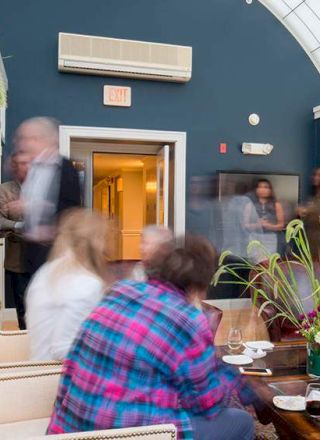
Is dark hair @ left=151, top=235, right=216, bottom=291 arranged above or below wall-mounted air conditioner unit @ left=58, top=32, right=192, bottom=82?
below

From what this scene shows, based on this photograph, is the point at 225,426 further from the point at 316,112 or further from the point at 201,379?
the point at 316,112

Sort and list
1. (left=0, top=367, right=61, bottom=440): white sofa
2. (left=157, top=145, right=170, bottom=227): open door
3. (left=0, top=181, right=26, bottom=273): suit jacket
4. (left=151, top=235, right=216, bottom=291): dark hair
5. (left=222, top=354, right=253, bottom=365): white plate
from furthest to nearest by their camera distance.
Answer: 1. (left=157, top=145, right=170, bottom=227): open door
2. (left=0, top=181, right=26, bottom=273): suit jacket
3. (left=222, top=354, right=253, bottom=365): white plate
4. (left=0, top=367, right=61, bottom=440): white sofa
5. (left=151, top=235, right=216, bottom=291): dark hair

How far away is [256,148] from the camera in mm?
6066

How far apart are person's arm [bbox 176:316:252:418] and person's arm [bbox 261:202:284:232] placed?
4.62 m

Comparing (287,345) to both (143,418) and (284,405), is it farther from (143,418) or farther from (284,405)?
(143,418)

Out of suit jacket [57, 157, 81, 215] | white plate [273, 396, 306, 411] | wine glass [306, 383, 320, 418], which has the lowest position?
white plate [273, 396, 306, 411]

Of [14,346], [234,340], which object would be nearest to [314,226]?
[234,340]

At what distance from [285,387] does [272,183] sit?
174 inches

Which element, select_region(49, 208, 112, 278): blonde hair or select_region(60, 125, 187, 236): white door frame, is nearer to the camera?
select_region(49, 208, 112, 278): blonde hair

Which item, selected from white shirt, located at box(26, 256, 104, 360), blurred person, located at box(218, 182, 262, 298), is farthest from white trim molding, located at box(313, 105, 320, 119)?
white shirt, located at box(26, 256, 104, 360)

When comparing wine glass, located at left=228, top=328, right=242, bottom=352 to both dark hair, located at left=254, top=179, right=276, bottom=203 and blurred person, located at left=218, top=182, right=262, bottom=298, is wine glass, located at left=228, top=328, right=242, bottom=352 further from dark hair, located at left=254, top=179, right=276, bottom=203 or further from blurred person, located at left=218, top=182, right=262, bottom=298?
dark hair, located at left=254, top=179, right=276, bottom=203

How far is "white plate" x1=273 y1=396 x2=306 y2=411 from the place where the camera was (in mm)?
1719

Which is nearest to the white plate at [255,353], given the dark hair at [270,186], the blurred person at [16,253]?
the blurred person at [16,253]

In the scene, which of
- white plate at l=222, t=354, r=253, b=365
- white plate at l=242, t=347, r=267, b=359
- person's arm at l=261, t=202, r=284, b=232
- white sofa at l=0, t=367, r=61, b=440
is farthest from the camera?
person's arm at l=261, t=202, r=284, b=232
